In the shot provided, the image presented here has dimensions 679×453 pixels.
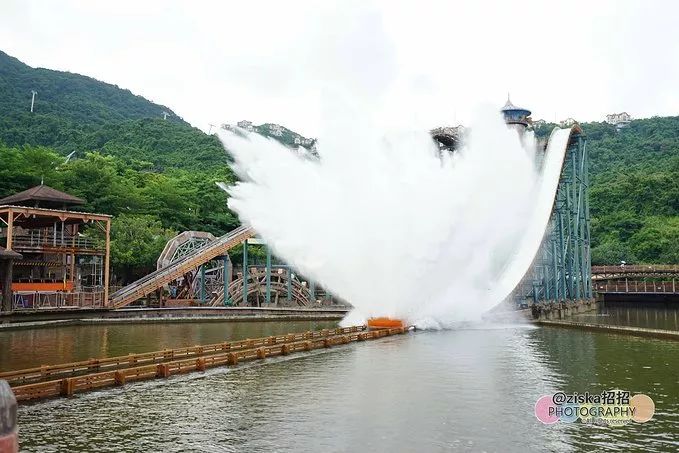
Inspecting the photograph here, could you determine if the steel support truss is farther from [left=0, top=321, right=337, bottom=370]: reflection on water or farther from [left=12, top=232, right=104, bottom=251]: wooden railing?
[left=12, top=232, right=104, bottom=251]: wooden railing

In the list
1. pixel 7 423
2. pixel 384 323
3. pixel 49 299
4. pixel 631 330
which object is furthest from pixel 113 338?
pixel 7 423

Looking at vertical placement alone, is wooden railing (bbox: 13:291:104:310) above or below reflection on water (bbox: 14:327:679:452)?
above

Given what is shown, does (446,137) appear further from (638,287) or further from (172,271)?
(638,287)

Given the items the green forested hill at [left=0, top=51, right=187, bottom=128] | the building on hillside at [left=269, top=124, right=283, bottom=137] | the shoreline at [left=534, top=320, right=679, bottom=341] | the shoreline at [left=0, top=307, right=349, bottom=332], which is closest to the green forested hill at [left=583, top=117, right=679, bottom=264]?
the shoreline at [left=534, top=320, right=679, bottom=341]

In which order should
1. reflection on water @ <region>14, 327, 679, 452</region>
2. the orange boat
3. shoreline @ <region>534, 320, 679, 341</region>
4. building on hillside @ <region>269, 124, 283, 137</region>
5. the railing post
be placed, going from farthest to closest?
building on hillside @ <region>269, 124, 283, 137</region> < the orange boat < shoreline @ <region>534, 320, 679, 341</region> < reflection on water @ <region>14, 327, 679, 452</region> < the railing post

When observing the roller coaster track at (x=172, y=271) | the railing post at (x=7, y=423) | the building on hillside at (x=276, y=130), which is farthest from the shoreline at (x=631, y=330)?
the building on hillside at (x=276, y=130)
